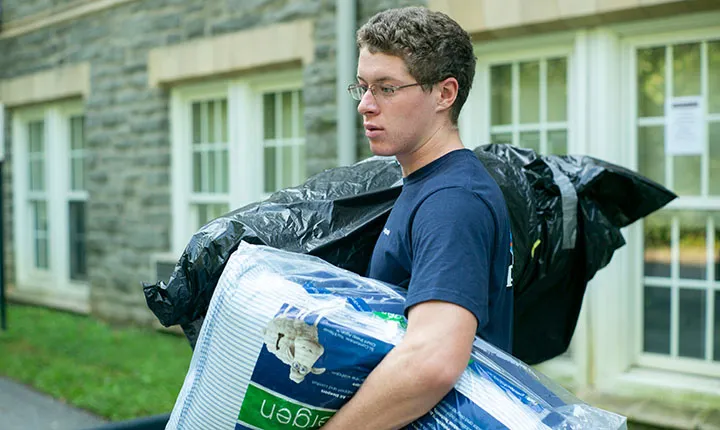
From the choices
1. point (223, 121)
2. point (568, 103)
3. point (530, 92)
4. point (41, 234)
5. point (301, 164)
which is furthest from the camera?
point (41, 234)

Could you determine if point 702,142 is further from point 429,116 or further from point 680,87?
point 429,116

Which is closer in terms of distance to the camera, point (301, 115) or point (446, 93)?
point (446, 93)

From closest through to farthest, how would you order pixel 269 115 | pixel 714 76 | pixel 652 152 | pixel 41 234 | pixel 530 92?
pixel 714 76 < pixel 652 152 < pixel 530 92 < pixel 269 115 < pixel 41 234

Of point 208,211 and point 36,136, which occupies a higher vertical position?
point 36,136

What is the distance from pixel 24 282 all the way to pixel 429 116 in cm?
995

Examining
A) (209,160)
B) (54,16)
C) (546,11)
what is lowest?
(209,160)

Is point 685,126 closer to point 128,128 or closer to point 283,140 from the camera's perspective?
point 283,140

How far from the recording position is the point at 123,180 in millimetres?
8516

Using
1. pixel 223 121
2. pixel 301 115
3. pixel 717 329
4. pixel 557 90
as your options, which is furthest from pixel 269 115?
pixel 717 329

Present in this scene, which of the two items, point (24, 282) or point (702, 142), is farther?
point (24, 282)

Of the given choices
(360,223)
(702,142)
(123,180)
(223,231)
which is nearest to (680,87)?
(702,142)

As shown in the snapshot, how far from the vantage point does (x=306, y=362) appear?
1.69 m

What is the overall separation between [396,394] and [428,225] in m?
0.36

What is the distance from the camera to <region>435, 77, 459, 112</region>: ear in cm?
193
